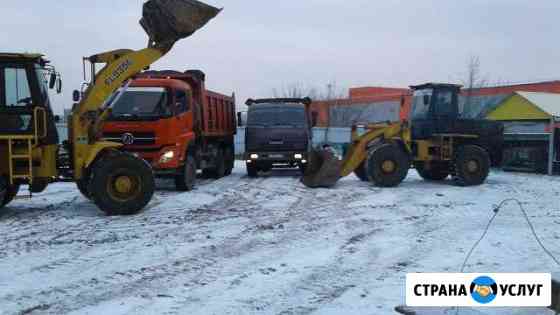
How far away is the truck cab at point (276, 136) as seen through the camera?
53.5ft

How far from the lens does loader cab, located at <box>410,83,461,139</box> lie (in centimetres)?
1480

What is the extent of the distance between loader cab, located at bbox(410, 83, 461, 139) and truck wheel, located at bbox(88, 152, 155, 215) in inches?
319

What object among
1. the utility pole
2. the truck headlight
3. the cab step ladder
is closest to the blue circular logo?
the cab step ladder

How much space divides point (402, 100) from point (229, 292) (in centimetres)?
1035

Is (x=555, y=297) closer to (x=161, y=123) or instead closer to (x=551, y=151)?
(x=161, y=123)

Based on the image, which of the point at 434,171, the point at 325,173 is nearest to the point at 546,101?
the point at 434,171

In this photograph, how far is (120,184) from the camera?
959 cm

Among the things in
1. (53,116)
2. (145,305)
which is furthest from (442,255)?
(53,116)

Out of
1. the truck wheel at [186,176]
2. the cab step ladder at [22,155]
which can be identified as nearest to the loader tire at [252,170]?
the truck wheel at [186,176]

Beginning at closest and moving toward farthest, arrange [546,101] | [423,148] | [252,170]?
[423,148] → [252,170] → [546,101]

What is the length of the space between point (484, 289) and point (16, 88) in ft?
25.6

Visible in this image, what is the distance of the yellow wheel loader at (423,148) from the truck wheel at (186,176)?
9.33ft

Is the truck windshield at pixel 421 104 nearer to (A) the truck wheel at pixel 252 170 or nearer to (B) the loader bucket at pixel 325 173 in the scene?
(B) the loader bucket at pixel 325 173

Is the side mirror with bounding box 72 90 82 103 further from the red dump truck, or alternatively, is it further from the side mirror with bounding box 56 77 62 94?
the red dump truck
